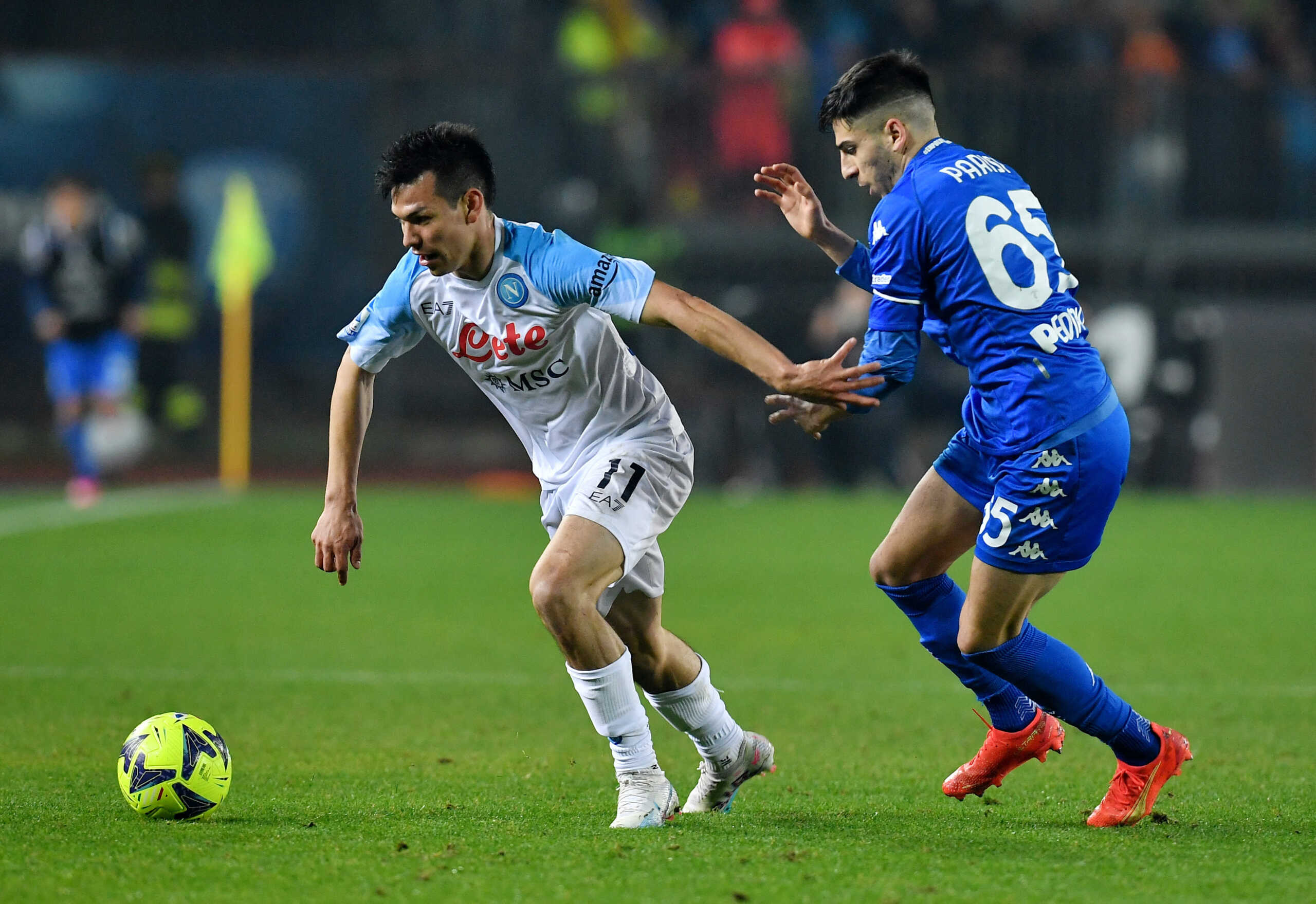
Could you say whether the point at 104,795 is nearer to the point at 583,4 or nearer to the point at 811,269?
the point at 811,269

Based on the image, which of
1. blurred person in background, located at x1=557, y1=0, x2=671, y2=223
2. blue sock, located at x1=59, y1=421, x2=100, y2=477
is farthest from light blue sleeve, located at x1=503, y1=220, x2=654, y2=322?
blurred person in background, located at x1=557, y1=0, x2=671, y2=223

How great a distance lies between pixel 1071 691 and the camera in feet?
15.5

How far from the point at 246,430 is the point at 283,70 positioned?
3.77 metres

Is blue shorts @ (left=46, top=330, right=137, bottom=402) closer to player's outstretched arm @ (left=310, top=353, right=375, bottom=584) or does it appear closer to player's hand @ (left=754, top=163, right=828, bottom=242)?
player's outstretched arm @ (left=310, top=353, right=375, bottom=584)

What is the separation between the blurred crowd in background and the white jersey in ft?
34.5

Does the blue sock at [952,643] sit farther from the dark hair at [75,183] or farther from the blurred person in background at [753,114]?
the blurred person in background at [753,114]

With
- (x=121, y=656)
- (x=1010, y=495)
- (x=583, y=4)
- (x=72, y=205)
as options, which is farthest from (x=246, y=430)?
(x=1010, y=495)

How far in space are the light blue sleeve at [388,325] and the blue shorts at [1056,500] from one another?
1796 millimetres

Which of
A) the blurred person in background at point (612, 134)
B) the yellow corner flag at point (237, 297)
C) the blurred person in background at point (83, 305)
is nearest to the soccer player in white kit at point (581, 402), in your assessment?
the blurred person in background at point (83, 305)

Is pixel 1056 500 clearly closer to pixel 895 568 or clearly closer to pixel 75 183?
pixel 895 568

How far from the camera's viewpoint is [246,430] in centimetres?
1745

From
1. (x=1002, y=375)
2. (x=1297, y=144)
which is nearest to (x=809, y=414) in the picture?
(x=1002, y=375)

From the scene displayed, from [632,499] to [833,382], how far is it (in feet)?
2.60

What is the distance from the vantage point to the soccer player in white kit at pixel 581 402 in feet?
15.2
